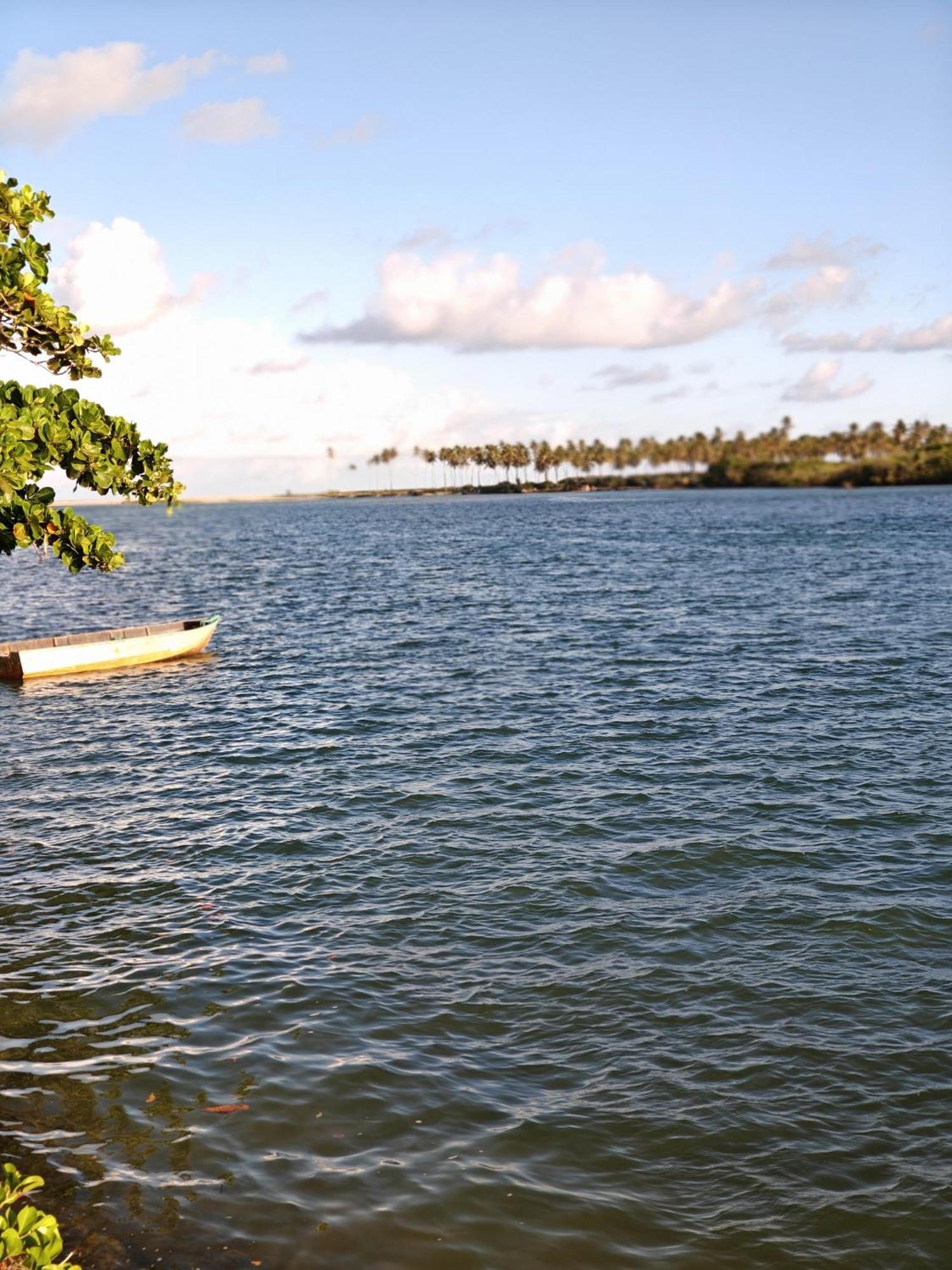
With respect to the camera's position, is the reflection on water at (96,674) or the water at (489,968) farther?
the reflection on water at (96,674)

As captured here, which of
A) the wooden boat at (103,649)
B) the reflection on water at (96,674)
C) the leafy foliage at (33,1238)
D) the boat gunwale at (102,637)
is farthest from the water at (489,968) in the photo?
the boat gunwale at (102,637)

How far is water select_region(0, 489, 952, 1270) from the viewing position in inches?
445

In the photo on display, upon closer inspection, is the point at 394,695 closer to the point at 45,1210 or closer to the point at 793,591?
the point at 45,1210

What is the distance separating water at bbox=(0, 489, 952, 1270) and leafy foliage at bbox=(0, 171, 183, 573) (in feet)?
23.3

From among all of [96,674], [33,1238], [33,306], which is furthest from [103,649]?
[33,1238]

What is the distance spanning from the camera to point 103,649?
45125mm

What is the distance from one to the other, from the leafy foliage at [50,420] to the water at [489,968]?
279 inches

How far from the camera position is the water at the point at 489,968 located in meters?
11.3

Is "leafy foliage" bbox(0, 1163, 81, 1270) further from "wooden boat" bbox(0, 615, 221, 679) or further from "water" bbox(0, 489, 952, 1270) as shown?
"wooden boat" bbox(0, 615, 221, 679)

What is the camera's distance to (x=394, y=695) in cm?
3753

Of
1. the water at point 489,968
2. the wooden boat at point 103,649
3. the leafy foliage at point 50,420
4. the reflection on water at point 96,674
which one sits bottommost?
the water at point 489,968

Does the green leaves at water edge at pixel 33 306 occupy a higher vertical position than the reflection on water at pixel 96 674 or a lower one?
higher

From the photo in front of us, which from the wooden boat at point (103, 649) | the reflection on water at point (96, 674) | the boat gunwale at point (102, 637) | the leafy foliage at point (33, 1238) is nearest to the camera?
the leafy foliage at point (33, 1238)

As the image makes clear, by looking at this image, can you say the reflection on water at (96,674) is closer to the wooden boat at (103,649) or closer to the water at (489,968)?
the wooden boat at (103,649)
